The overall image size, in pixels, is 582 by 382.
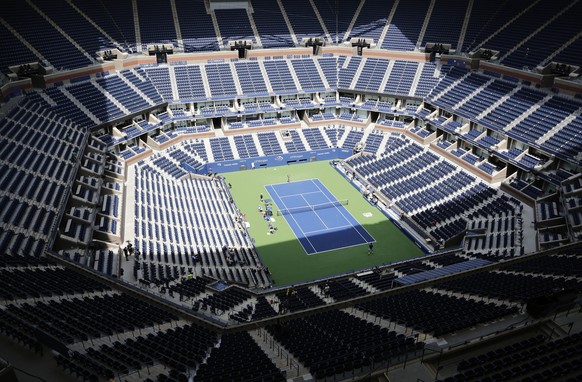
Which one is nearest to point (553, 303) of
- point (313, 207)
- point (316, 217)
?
point (316, 217)

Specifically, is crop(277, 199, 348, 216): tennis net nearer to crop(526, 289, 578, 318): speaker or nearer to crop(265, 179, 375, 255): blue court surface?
crop(265, 179, 375, 255): blue court surface

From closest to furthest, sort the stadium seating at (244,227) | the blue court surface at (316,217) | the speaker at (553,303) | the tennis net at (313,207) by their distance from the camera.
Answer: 1. the stadium seating at (244,227)
2. the speaker at (553,303)
3. the blue court surface at (316,217)
4. the tennis net at (313,207)

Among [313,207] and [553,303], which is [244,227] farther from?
[553,303]


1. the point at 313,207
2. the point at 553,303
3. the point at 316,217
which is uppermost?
the point at 553,303

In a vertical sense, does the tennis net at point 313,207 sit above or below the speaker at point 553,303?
below

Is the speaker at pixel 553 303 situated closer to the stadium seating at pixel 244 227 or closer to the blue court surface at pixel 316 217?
the stadium seating at pixel 244 227

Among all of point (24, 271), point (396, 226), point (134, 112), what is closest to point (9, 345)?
point (24, 271)

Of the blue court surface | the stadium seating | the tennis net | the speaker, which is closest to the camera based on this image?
the stadium seating

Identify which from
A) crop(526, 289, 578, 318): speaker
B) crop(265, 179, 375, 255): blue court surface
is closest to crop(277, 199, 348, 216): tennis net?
crop(265, 179, 375, 255): blue court surface

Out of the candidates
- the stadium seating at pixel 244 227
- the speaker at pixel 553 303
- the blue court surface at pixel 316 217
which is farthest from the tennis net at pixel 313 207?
the speaker at pixel 553 303
